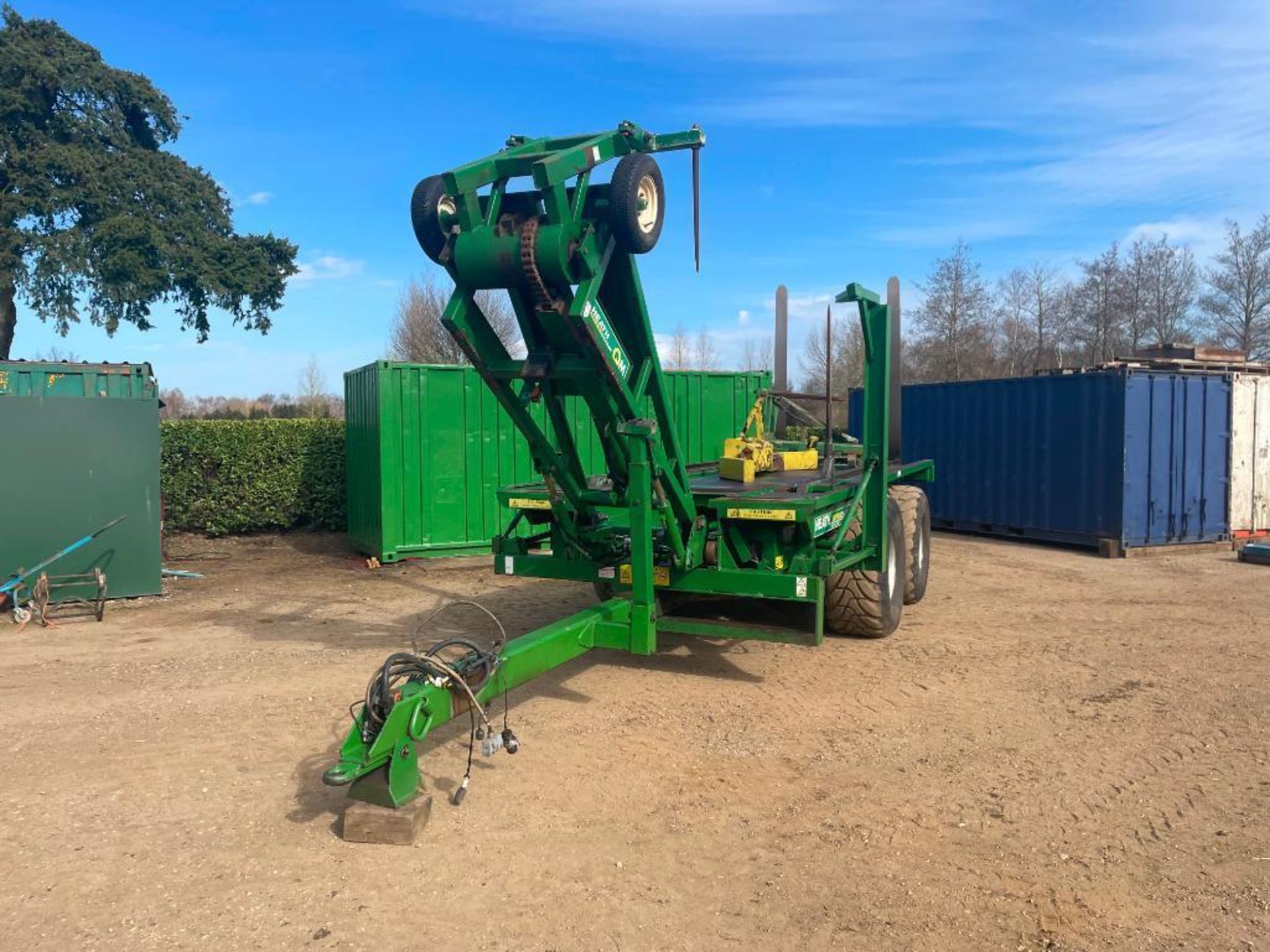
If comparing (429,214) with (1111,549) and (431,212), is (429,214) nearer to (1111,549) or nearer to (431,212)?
(431,212)

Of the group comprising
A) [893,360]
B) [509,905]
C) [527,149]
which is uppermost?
[527,149]

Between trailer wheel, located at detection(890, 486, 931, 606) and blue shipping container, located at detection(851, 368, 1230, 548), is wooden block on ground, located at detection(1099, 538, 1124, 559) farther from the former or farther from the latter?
trailer wheel, located at detection(890, 486, 931, 606)

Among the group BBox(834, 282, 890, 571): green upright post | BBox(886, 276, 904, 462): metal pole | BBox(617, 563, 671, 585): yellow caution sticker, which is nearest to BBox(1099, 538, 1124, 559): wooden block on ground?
BBox(886, 276, 904, 462): metal pole

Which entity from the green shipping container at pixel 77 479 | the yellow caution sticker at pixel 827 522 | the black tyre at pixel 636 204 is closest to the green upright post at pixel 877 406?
the yellow caution sticker at pixel 827 522

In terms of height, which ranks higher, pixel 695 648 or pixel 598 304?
pixel 598 304

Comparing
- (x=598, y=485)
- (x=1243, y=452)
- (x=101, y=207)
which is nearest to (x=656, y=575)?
(x=598, y=485)

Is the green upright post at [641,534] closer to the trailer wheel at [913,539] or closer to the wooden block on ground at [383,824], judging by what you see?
the wooden block on ground at [383,824]

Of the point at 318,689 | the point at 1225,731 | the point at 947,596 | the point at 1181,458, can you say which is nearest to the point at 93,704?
the point at 318,689

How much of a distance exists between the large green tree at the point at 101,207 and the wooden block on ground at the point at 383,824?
23.2 metres

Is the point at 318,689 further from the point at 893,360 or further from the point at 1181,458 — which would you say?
the point at 1181,458

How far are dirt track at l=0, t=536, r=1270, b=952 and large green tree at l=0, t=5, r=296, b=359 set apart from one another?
722 inches

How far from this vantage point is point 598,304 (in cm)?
503

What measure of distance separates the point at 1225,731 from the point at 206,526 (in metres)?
13.2

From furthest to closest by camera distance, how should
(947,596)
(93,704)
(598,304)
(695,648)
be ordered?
1. (947,596)
2. (695,648)
3. (93,704)
4. (598,304)
